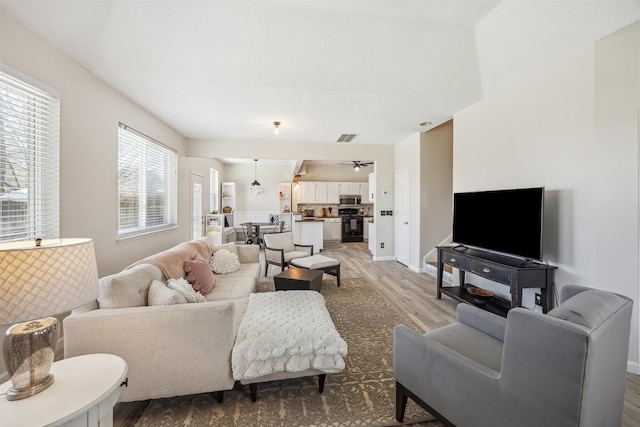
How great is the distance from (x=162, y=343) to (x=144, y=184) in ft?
9.92

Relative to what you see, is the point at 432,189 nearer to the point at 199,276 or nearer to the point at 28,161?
the point at 199,276

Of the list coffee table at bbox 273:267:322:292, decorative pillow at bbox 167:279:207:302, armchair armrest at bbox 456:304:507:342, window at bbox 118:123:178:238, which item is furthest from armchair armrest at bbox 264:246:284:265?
armchair armrest at bbox 456:304:507:342

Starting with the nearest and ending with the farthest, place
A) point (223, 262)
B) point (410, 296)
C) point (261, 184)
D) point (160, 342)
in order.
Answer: point (160, 342)
point (223, 262)
point (410, 296)
point (261, 184)

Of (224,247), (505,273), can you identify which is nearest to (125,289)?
(224,247)

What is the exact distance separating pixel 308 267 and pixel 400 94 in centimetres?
265

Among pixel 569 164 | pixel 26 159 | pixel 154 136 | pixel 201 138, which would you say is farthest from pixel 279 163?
pixel 569 164

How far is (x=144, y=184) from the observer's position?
3801 mm

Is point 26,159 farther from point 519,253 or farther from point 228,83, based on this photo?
point 519,253

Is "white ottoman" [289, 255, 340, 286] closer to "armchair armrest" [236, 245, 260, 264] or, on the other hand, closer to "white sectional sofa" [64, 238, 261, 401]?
"armchair armrest" [236, 245, 260, 264]

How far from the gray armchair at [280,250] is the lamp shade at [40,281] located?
318cm

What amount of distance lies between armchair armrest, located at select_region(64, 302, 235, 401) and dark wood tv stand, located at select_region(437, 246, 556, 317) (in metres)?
2.44

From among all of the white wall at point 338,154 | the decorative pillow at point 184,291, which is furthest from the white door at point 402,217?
the decorative pillow at point 184,291

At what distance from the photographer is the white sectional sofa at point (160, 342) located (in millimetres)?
1522

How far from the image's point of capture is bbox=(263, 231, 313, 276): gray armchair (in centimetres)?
436
